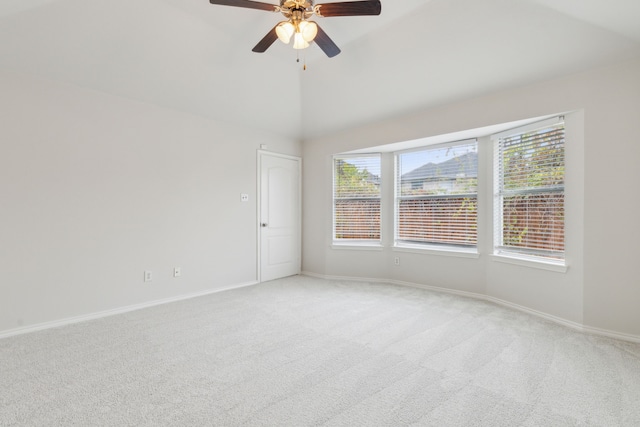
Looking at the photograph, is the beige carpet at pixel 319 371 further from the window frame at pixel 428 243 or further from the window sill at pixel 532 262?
the window frame at pixel 428 243

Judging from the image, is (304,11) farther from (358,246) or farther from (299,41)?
(358,246)

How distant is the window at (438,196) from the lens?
4.21 meters

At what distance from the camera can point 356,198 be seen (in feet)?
17.0

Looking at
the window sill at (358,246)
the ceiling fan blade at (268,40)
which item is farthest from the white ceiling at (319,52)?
the window sill at (358,246)

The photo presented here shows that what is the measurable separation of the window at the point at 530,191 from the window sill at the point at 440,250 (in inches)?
12.5

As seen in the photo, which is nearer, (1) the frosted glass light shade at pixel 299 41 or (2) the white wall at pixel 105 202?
(1) the frosted glass light shade at pixel 299 41

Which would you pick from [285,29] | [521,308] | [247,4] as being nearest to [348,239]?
[521,308]

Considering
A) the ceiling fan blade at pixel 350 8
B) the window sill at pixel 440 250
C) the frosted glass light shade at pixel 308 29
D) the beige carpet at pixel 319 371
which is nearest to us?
the beige carpet at pixel 319 371

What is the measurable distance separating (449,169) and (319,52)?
2.44m

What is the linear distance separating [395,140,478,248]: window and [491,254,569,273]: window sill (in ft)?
1.47

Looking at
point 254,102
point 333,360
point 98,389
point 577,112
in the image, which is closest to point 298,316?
point 333,360

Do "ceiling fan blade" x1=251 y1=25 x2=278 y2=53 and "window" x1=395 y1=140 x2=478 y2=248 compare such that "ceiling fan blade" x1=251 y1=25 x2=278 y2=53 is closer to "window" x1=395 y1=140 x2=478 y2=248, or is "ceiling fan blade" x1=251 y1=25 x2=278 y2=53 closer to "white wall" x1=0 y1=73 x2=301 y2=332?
"white wall" x1=0 y1=73 x2=301 y2=332

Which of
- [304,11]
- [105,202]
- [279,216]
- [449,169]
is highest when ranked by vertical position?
[304,11]

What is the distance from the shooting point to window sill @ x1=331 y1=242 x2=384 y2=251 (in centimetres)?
501
